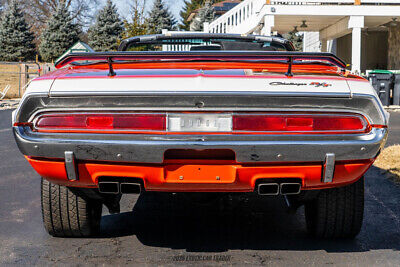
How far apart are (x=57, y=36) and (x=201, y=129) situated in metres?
43.9

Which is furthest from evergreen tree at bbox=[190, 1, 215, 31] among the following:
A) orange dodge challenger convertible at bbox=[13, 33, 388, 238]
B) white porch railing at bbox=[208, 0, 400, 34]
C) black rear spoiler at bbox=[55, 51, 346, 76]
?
orange dodge challenger convertible at bbox=[13, 33, 388, 238]

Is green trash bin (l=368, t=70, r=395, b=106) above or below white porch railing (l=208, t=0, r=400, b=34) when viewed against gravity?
below

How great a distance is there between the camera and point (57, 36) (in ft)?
144

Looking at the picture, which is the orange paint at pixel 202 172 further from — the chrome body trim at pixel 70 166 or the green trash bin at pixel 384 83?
the green trash bin at pixel 384 83

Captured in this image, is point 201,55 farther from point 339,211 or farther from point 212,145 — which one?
point 339,211

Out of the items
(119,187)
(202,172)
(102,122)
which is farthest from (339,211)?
(102,122)

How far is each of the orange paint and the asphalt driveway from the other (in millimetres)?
544

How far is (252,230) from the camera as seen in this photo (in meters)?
3.63

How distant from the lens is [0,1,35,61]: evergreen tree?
4322 centimetres

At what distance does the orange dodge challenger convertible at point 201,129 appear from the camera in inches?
104

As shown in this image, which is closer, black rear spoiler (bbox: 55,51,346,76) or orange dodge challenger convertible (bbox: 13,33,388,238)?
orange dodge challenger convertible (bbox: 13,33,388,238)

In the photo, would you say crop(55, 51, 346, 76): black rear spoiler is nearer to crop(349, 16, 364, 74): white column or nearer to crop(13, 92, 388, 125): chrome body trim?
crop(13, 92, 388, 125): chrome body trim

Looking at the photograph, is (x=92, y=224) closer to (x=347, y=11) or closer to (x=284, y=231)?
(x=284, y=231)

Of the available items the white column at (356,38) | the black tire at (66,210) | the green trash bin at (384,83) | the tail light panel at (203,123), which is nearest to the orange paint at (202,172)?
the tail light panel at (203,123)
